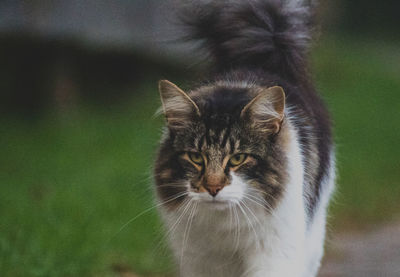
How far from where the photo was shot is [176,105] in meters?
4.61

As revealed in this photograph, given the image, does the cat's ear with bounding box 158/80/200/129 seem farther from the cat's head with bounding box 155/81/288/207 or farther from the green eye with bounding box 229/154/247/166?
the green eye with bounding box 229/154/247/166

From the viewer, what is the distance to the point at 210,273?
16.0ft

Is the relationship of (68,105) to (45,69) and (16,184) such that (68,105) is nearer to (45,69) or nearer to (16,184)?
(45,69)

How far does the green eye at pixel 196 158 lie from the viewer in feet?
14.6

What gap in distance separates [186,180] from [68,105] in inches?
295

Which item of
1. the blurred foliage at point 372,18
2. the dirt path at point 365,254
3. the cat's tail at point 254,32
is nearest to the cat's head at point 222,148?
the cat's tail at point 254,32

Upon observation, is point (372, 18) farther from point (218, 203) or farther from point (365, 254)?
point (218, 203)

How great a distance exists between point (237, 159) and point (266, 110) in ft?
1.13

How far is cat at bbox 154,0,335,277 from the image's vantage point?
441cm

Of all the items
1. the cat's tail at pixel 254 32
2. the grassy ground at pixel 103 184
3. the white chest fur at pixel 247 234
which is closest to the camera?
the white chest fur at pixel 247 234

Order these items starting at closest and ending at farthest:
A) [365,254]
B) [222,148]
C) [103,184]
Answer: [222,148]
[365,254]
[103,184]

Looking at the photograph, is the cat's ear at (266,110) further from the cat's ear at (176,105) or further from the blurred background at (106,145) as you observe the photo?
the blurred background at (106,145)

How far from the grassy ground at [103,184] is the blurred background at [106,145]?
0.06ft

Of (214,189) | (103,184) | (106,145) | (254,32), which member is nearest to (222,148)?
(214,189)
